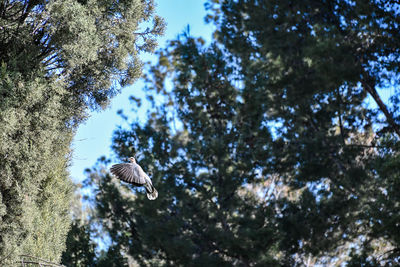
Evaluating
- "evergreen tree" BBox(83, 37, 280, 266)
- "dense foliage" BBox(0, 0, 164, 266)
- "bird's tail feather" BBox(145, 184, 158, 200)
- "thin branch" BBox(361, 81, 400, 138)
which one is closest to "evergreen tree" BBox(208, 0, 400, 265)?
"thin branch" BBox(361, 81, 400, 138)

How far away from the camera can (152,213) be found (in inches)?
339

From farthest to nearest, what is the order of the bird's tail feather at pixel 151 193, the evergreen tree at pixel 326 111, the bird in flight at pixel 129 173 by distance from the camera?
the evergreen tree at pixel 326 111 → the bird's tail feather at pixel 151 193 → the bird in flight at pixel 129 173

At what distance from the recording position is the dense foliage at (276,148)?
23.4ft

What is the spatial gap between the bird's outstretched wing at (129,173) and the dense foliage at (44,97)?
92.9 inches

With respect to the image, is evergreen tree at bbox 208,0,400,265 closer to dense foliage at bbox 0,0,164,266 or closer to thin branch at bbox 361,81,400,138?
thin branch at bbox 361,81,400,138

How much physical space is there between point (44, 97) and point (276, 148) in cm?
423

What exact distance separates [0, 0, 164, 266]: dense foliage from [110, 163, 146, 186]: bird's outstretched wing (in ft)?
7.75

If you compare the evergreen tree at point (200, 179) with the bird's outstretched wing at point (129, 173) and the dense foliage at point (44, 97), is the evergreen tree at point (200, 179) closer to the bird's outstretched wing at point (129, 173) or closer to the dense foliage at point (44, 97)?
the dense foliage at point (44, 97)

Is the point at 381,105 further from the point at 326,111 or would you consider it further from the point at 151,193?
the point at 151,193

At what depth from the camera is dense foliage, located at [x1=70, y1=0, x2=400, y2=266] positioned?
7.13 m

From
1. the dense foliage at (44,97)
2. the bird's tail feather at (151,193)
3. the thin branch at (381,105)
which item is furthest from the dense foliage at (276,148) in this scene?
the bird's tail feather at (151,193)

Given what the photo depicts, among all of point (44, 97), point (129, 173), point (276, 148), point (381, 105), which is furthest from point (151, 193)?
point (381, 105)

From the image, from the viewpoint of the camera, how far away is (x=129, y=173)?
4324 mm

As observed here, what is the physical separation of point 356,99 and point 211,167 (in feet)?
10.2
